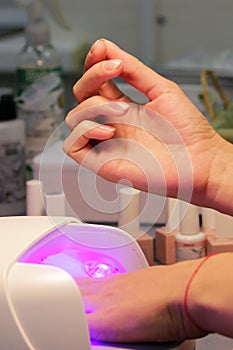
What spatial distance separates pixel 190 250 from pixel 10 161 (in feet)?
1.16

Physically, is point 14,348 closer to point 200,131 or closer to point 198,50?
point 200,131

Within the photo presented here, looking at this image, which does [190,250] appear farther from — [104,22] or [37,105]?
[104,22]

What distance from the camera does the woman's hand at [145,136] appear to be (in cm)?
77

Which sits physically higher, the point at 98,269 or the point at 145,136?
the point at 145,136

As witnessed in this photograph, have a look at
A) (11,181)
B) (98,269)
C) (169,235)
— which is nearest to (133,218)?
(169,235)

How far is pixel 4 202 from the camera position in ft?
3.65

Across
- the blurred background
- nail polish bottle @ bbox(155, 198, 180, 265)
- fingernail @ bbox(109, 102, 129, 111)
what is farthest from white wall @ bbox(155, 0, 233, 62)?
fingernail @ bbox(109, 102, 129, 111)

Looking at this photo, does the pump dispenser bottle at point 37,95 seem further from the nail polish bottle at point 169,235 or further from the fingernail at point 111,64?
the fingernail at point 111,64

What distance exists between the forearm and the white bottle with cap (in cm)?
21

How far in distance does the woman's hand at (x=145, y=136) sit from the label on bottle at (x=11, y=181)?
0.34 metres

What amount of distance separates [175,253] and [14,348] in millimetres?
373

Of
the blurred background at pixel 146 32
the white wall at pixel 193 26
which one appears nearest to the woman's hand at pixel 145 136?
the blurred background at pixel 146 32

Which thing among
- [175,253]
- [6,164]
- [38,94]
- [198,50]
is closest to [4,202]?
[6,164]

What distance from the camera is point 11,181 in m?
1.12
